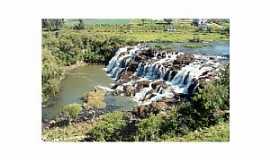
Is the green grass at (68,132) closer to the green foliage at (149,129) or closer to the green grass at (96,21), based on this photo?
the green foliage at (149,129)

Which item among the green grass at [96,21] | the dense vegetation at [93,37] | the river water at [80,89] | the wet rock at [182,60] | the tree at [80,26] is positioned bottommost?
the river water at [80,89]

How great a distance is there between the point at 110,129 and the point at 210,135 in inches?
24.0

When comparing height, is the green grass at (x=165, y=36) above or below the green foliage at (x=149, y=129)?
above

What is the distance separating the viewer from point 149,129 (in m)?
4.27

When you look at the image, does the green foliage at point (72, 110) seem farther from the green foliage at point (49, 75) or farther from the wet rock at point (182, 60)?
the wet rock at point (182, 60)

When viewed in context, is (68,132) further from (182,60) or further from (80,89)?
(182,60)

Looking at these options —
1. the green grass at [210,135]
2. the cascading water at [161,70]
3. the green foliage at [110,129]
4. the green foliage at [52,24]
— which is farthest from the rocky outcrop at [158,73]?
the green foliage at [52,24]

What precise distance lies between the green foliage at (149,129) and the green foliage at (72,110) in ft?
1.26

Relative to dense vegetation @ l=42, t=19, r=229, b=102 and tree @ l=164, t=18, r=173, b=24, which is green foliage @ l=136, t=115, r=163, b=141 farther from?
tree @ l=164, t=18, r=173, b=24

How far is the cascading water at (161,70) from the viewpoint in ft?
14.0

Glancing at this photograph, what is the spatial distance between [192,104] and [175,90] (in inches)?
5.3

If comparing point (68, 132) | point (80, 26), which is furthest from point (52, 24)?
point (68, 132)

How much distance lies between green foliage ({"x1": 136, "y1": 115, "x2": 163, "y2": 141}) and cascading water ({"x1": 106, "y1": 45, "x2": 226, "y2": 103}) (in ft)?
0.41
